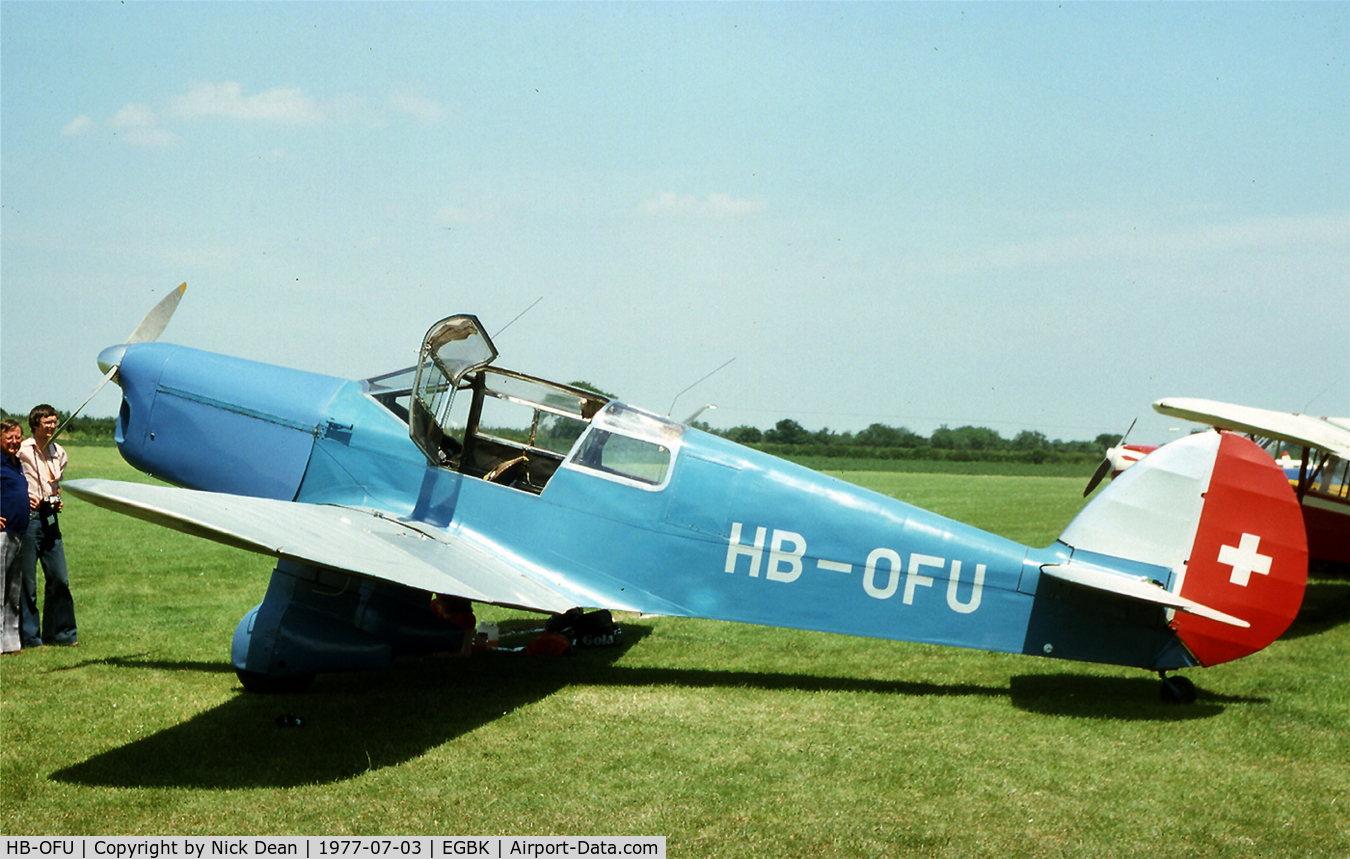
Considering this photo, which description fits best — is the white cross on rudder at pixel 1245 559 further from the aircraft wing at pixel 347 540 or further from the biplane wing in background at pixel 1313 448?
the biplane wing in background at pixel 1313 448

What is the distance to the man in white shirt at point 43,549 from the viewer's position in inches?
280

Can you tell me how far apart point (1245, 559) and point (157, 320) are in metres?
8.10

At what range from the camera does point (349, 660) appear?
5613 millimetres

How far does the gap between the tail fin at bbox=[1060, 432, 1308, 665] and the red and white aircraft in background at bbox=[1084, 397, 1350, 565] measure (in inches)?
173

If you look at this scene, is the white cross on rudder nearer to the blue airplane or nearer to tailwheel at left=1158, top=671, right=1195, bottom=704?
the blue airplane

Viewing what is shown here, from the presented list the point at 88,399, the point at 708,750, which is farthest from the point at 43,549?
the point at 708,750

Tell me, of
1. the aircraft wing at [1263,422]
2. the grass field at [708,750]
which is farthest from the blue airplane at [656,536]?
the aircraft wing at [1263,422]

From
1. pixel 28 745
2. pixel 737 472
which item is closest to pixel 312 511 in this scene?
pixel 28 745

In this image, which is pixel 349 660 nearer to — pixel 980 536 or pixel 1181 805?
pixel 980 536

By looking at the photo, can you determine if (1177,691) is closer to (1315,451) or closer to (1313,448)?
(1313,448)

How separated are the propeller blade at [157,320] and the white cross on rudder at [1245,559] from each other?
7.92 meters

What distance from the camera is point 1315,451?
12.3 m

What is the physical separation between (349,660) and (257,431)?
2064 millimetres

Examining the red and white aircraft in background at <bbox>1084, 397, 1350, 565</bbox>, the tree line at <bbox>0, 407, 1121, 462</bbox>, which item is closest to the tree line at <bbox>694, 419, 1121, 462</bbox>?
the tree line at <bbox>0, 407, 1121, 462</bbox>
